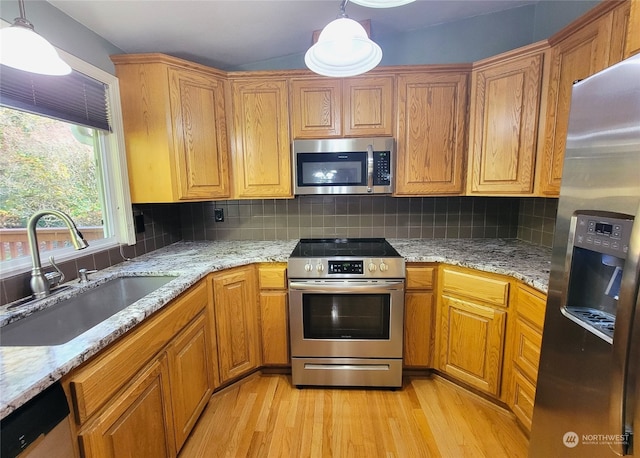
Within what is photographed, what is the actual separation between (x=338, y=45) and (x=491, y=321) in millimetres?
1711

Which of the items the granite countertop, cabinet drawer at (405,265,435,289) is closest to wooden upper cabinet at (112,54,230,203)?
the granite countertop

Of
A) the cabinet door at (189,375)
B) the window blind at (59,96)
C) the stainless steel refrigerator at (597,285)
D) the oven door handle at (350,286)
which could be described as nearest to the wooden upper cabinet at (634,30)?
the stainless steel refrigerator at (597,285)

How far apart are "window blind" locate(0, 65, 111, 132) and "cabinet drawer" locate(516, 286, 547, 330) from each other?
255 centimetres

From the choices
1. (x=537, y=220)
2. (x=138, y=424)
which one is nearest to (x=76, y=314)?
(x=138, y=424)

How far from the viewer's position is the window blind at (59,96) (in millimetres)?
1210

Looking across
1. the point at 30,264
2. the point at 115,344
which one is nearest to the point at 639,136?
the point at 115,344

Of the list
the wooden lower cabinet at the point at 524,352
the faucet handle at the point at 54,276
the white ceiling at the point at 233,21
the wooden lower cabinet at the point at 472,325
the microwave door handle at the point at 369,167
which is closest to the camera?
the faucet handle at the point at 54,276

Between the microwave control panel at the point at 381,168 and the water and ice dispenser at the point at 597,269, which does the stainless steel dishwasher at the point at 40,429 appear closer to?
the water and ice dispenser at the point at 597,269

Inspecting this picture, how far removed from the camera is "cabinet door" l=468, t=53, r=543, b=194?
1.75m

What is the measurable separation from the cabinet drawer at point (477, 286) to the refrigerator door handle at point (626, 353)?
0.86 metres

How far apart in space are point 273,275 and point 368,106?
4.56 feet

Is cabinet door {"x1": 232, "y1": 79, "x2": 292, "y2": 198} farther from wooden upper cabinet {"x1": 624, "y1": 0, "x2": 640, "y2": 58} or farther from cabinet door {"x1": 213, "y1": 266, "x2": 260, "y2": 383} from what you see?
wooden upper cabinet {"x1": 624, "y1": 0, "x2": 640, "y2": 58}

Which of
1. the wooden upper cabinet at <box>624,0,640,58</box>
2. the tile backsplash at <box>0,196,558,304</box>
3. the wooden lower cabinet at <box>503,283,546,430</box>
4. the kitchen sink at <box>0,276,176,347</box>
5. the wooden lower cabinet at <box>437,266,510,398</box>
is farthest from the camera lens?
the tile backsplash at <box>0,196,558,304</box>

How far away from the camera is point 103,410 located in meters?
0.93
